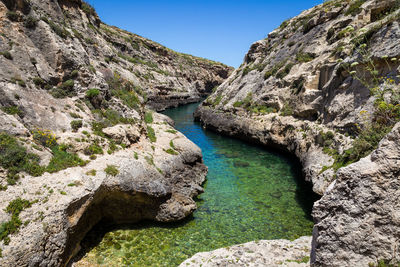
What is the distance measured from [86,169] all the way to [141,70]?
62164 mm

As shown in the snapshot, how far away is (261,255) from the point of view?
9.25 meters

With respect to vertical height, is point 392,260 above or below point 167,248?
above

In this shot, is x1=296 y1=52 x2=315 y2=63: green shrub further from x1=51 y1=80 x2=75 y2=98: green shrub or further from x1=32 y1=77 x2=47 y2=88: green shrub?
x1=32 y1=77 x2=47 y2=88: green shrub

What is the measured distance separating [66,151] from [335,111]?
2096 cm

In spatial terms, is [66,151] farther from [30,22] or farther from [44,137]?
[30,22]

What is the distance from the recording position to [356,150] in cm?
1392

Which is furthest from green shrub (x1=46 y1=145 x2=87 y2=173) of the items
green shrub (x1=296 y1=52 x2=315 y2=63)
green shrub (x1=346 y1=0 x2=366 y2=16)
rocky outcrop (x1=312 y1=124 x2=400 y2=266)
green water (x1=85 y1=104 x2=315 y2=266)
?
green shrub (x1=346 y1=0 x2=366 y2=16)

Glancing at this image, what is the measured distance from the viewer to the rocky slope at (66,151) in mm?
9438

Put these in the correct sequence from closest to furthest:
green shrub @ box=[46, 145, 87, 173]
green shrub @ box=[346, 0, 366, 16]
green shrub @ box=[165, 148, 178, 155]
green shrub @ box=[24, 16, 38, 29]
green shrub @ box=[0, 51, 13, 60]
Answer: green shrub @ box=[46, 145, 87, 173] → green shrub @ box=[0, 51, 13, 60] → green shrub @ box=[24, 16, 38, 29] → green shrub @ box=[165, 148, 178, 155] → green shrub @ box=[346, 0, 366, 16]

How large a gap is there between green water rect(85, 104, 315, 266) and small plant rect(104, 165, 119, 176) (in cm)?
324

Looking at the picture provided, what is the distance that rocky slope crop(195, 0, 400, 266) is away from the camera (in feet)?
20.4

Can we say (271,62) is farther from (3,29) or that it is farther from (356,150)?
(3,29)

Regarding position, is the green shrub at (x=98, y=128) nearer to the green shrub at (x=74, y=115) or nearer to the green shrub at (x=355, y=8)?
the green shrub at (x=74, y=115)

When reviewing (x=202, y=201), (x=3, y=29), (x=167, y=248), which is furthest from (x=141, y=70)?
(x=167, y=248)
